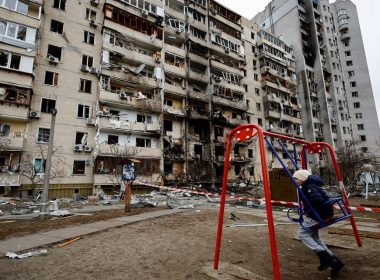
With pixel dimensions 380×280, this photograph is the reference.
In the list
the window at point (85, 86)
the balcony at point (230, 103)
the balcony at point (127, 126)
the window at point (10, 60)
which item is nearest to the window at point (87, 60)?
the window at point (85, 86)

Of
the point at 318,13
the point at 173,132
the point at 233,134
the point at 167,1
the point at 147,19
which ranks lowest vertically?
the point at 233,134

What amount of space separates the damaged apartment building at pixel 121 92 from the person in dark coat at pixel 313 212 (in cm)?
2091

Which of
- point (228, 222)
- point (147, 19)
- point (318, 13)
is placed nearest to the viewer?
point (228, 222)

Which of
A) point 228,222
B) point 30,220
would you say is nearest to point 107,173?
point 30,220

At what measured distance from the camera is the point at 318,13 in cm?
5141

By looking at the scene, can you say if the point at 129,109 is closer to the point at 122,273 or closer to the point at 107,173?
the point at 107,173

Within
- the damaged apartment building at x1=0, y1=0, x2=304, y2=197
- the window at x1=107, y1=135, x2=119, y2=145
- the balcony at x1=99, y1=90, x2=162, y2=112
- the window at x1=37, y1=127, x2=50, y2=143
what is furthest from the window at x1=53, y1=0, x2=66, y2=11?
the window at x1=107, y1=135, x2=119, y2=145

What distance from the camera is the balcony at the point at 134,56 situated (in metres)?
25.9

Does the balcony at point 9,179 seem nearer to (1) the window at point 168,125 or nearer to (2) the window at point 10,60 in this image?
(2) the window at point 10,60

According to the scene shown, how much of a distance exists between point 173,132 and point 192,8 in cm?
1873

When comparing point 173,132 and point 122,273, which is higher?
point 173,132

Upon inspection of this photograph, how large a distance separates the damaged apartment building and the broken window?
0.09 meters

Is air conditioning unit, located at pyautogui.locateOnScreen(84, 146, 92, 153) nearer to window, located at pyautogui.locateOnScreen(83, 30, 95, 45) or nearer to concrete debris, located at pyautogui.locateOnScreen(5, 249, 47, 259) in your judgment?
window, located at pyautogui.locateOnScreen(83, 30, 95, 45)

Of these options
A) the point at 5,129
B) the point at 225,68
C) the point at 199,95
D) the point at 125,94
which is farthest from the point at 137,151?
the point at 225,68
